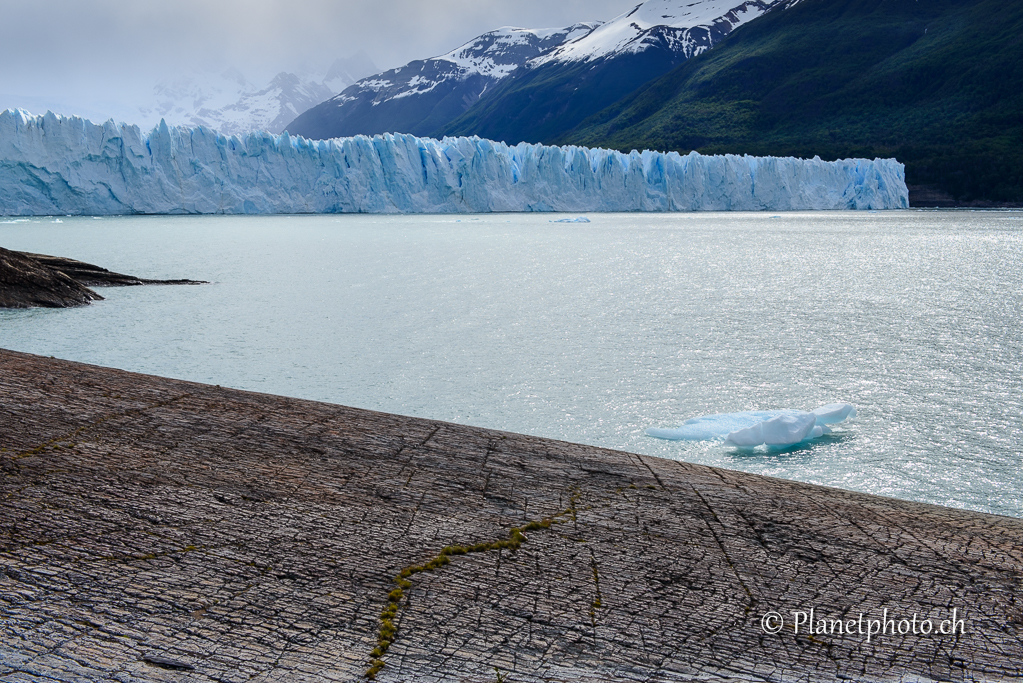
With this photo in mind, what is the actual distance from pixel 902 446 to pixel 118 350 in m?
5.81

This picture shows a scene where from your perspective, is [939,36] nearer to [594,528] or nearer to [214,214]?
[214,214]

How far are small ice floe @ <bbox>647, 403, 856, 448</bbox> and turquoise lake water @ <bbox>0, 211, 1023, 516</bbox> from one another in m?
0.08

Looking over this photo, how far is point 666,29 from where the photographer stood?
448 ft

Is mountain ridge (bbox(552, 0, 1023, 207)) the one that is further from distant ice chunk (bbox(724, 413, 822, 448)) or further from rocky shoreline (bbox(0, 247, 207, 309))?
distant ice chunk (bbox(724, 413, 822, 448))

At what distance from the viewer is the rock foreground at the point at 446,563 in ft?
3.11

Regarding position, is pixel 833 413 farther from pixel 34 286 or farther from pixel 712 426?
pixel 34 286

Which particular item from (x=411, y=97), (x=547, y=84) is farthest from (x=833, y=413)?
(x=411, y=97)

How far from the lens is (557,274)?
12633 millimetres

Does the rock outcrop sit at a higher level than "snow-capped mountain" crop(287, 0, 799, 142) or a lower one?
lower

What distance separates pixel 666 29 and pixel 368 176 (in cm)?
11961

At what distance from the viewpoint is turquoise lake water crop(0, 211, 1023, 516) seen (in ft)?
13.0

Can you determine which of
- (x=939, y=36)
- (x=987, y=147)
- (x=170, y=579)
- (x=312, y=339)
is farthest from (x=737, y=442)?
(x=939, y=36)

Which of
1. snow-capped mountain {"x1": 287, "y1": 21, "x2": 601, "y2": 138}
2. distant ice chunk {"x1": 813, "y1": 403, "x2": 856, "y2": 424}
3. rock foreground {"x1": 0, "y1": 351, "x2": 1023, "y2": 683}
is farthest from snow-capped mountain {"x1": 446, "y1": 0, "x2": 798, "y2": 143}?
rock foreground {"x1": 0, "y1": 351, "x2": 1023, "y2": 683}

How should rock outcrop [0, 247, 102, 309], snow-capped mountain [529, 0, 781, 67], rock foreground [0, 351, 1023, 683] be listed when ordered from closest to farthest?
rock foreground [0, 351, 1023, 683]
rock outcrop [0, 247, 102, 309]
snow-capped mountain [529, 0, 781, 67]
